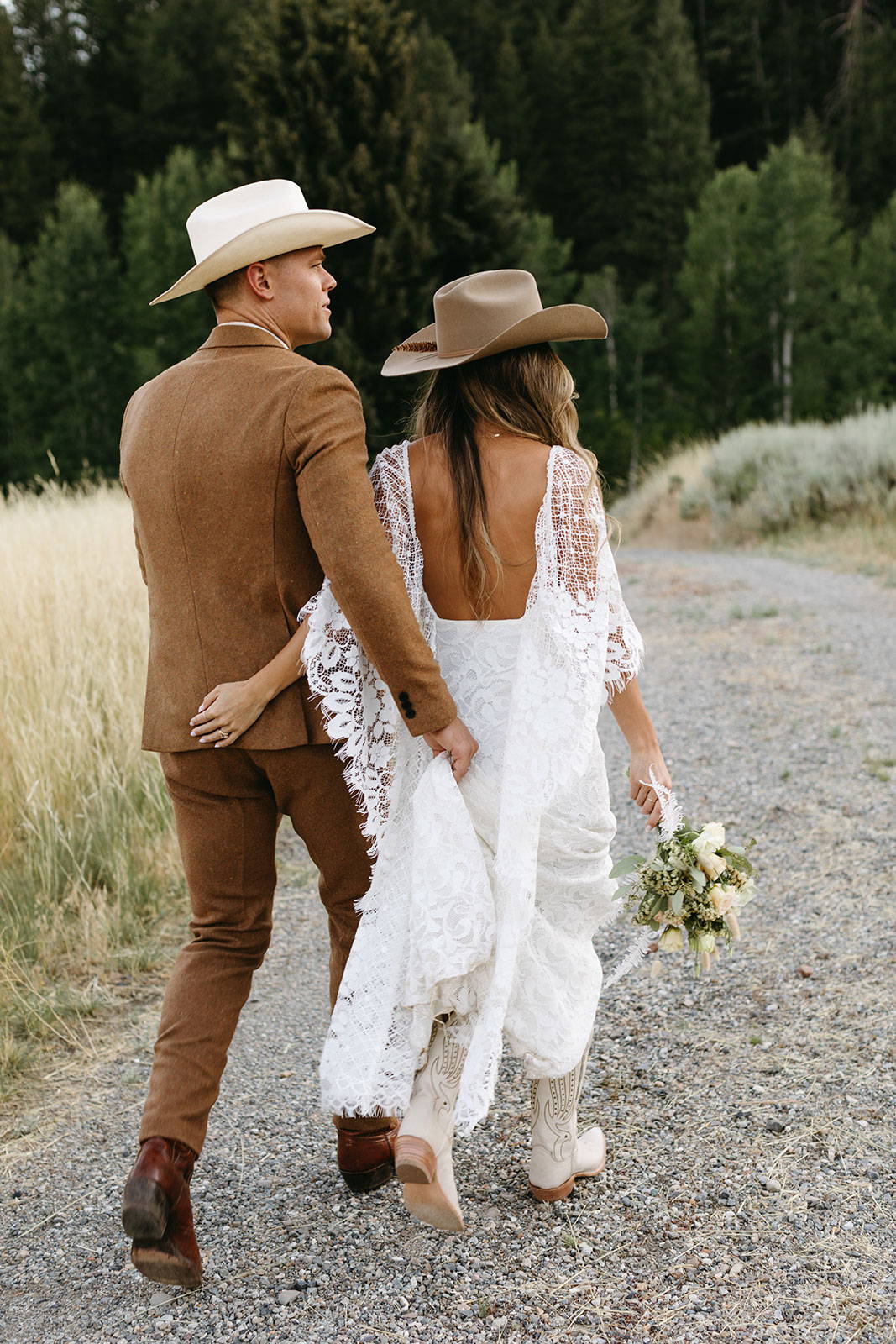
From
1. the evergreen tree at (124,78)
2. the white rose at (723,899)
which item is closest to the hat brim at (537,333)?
the white rose at (723,899)

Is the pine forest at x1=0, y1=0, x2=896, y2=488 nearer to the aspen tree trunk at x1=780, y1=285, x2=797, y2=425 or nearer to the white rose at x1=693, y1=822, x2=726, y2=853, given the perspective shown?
the aspen tree trunk at x1=780, y1=285, x2=797, y2=425

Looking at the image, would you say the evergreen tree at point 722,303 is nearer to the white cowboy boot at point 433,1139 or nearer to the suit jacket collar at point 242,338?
the suit jacket collar at point 242,338

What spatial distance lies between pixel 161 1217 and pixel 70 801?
8.93 feet

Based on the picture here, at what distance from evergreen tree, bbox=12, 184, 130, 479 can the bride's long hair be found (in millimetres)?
26279

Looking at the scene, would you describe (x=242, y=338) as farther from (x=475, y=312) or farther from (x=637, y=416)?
(x=637, y=416)

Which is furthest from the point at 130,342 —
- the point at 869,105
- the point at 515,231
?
the point at 869,105

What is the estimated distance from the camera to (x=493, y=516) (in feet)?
7.27

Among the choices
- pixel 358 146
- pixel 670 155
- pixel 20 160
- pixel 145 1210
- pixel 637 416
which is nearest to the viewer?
pixel 145 1210

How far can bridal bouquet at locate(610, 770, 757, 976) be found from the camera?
89.2 inches

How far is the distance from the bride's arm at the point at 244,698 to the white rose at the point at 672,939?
0.89 m

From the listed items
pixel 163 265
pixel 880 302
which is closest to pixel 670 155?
pixel 880 302

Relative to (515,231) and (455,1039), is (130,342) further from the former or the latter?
(455,1039)

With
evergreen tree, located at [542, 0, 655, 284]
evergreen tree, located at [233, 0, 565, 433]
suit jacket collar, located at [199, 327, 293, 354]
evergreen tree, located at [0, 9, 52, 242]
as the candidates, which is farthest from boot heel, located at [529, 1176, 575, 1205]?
evergreen tree, located at [0, 9, 52, 242]

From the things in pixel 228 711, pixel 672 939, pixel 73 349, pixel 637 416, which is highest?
pixel 228 711
